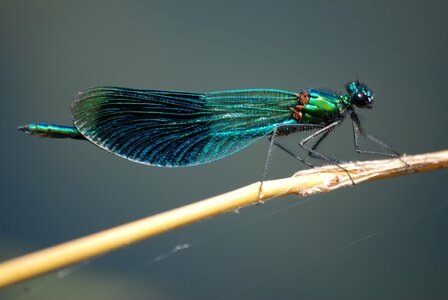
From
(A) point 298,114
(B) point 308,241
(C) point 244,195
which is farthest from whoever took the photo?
(B) point 308,241

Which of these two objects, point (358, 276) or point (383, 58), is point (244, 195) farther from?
point (383, 58)

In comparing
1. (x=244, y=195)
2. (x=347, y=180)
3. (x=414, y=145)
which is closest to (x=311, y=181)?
(x=347, y=180)

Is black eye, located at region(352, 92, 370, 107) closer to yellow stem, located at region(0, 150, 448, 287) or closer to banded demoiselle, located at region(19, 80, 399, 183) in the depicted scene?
banded demoiselle, located at region(19, 80, 399, 183)

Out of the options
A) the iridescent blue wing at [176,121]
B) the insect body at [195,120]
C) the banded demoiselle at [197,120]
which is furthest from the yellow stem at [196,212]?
the iridescent blue wing at [176,121]

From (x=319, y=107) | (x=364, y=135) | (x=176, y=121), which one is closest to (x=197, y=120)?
(x=176, y=121)

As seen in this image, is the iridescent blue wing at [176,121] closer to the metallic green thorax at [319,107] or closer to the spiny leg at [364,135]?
the metallic green thorax at [319,107]

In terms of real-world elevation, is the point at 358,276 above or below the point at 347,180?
below

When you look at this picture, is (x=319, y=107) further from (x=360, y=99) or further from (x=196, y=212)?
(x=196, y=212)
